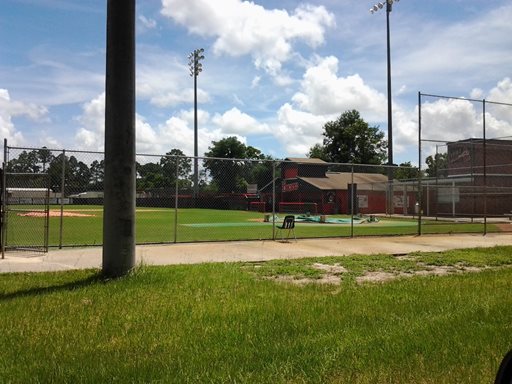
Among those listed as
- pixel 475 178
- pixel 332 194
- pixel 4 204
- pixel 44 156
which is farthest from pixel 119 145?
pixel 332 194

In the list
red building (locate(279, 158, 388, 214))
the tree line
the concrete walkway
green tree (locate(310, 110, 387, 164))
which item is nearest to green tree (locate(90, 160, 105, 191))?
the tree line

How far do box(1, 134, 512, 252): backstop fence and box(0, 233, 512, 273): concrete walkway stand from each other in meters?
0.82

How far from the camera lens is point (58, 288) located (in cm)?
750

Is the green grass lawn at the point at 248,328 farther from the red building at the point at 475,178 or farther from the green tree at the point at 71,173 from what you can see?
the red building at the point at 475,178

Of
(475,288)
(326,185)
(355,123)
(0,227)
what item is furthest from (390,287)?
(355,123)

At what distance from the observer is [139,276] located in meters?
8.34

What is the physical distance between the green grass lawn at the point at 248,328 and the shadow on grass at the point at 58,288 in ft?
0.07

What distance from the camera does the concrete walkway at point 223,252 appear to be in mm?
10453

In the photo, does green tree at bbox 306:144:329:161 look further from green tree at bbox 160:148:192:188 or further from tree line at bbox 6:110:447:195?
green tree at bbox 160:148:192:188

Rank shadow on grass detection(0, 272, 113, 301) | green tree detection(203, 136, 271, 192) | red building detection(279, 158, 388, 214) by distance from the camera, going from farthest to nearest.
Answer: red building detection(279, 158, 388, 214)
green tree detection(203, 136, 271, 192)
shadow on grass detection(0, 272, 113, 301)

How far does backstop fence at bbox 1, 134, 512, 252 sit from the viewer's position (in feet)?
45.5

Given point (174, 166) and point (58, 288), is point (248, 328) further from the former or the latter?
point (174, 166)

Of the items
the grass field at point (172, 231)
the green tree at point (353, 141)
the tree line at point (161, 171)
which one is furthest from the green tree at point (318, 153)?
the grass field at point (172, 231)

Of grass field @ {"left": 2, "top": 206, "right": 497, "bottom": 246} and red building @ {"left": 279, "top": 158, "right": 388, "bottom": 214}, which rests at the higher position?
red building @ {"left": 279, "top": 158, "right": 388, "bottom": 214}
